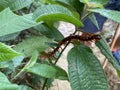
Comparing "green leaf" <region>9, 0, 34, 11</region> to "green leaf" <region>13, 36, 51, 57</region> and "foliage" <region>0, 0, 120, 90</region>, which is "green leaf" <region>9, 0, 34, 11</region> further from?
"green leaf" <region>13, 36, 51, 57</region>

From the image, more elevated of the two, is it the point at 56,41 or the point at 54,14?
the point at 54,14

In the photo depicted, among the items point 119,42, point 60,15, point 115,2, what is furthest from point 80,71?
point 115,2

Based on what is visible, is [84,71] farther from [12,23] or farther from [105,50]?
[12,23]

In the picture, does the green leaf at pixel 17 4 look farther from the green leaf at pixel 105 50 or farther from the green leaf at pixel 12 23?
the green leaf at pixel 105 50

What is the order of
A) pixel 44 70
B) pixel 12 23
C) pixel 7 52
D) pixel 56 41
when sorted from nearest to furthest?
pixel 7 52 → pixel 12 23 → pixel 44 70 → pixel 56 41

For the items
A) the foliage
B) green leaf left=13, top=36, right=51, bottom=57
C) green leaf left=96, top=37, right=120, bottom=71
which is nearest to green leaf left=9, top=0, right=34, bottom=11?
the foliage

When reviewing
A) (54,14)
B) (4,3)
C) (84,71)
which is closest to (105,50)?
(84,71)

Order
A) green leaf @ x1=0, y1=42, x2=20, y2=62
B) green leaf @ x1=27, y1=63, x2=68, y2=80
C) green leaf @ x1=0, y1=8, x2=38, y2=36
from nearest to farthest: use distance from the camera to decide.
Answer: green leaf @ x1=0, y1=42, x2=20, y2=62 < green leaf @ x1=0, y1=8, x2=38, y2=36 < green leaf @ x1=27, y1=63, x2=68, y2=80

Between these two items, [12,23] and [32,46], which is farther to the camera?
[32,46]

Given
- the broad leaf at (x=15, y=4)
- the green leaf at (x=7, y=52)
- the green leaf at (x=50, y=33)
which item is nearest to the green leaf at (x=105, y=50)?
the green leaf at (x=50, y=33)
